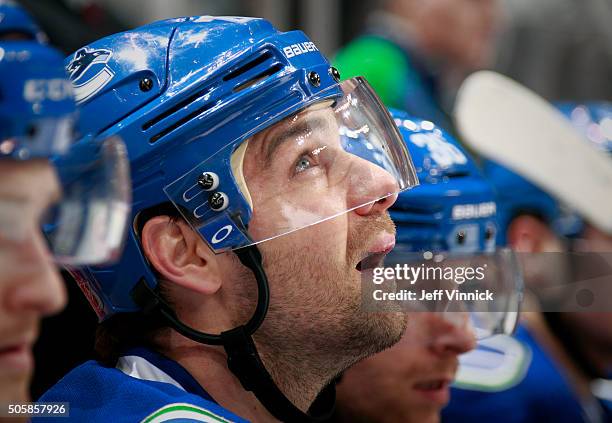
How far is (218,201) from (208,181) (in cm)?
3

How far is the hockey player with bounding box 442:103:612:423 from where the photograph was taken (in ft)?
9.52

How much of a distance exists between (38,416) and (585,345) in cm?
195

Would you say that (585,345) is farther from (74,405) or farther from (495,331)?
(74,405)

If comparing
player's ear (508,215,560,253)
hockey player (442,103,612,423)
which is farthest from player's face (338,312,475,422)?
player's ear (508,215,560,253)

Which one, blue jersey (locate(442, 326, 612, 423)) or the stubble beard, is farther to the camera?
blue jersey (locate(442, 326, 612, 423))

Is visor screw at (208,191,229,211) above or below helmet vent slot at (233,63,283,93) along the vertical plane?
below

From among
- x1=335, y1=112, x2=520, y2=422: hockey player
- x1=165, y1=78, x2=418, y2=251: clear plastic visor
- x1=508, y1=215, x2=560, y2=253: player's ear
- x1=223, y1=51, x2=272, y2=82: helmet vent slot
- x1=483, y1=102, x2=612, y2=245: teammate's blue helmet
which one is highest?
x1=223, y1=51, x2=272, y2=82: helmet vent slot

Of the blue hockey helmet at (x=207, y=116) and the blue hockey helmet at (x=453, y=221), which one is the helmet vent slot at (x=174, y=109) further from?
the blue hockey helmet at (x=453, y=221)

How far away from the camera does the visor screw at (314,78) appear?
1.71 metres

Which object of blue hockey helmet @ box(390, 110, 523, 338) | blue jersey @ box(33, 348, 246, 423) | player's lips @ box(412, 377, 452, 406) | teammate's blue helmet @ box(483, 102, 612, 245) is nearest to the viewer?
blue jersey @ box(33, 348, 246, 423)

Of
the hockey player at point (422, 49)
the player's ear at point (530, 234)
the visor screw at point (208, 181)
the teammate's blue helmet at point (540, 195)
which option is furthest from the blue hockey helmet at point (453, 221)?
the hockey player at point (422, 49)

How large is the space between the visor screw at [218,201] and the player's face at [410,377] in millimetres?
634

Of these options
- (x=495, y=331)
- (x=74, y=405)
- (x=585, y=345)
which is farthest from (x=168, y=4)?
(x=74, y=405)

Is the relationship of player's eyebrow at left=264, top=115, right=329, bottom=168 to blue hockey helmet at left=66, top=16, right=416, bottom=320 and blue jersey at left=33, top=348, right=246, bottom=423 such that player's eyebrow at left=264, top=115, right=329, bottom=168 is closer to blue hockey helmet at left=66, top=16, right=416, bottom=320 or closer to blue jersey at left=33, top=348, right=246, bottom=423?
blue hockey helmet at left=66, top=16, right=416, bottom=320
